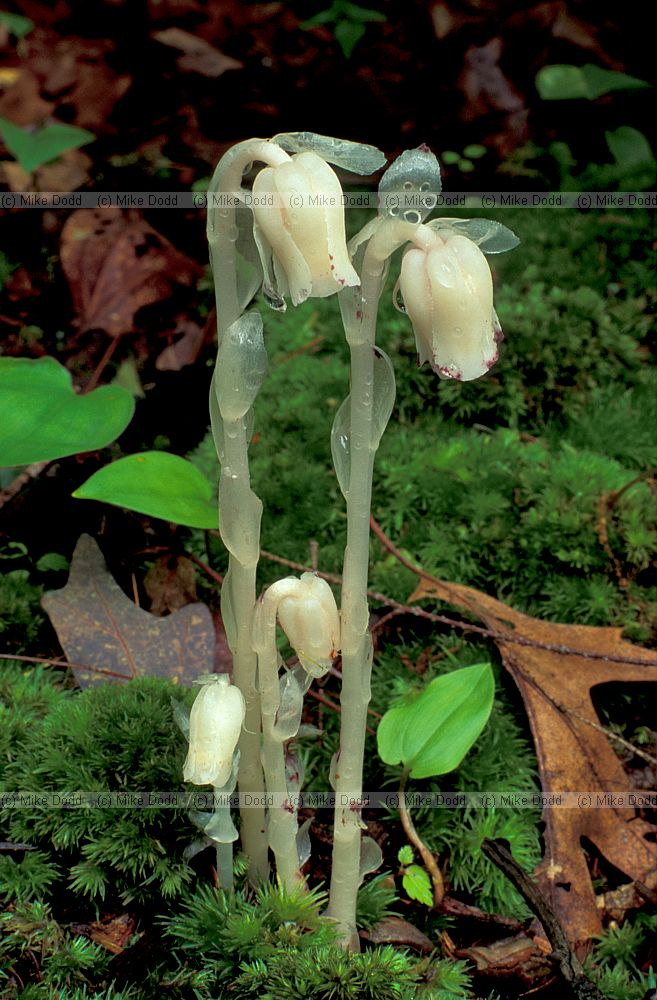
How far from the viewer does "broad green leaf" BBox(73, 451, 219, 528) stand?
1498 mm

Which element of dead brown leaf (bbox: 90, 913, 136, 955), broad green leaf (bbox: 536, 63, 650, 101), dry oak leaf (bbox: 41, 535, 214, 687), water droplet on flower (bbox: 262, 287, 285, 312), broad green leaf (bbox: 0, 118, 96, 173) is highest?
water droplet on flower (bbox: 262, 287, 285, 312)

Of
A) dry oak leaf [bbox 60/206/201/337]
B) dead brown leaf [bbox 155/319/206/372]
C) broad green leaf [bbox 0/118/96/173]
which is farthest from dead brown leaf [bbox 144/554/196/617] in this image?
broad green leaf [bbox 0/118/96/173]

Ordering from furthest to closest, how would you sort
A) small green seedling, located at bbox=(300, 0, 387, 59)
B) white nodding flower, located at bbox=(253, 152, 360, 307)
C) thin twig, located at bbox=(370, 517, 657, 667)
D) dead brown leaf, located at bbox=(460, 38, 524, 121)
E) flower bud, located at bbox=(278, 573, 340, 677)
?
1. dead brown leaf, located at bbox=(460, 38, 524, 121)
2. small green seedling, located at bbox=(300, 0, 387, 59)
3. thin twig, located at bbox=(370, 517, 657, 667)
4. flower bud, located at bbox=(278, 573, 340, 677)
5. white nodding flower, located at bbox=(253, 152, 360, 307)

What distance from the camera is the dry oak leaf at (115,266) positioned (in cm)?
318

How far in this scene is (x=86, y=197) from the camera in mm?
3709

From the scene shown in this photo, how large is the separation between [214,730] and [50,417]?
2.60ft

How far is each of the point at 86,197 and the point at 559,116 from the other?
2.06m

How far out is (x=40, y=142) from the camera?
3.37m

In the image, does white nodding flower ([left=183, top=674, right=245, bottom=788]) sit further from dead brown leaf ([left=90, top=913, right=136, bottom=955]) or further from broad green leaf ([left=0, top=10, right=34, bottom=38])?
broad green leaf ([left=0, top=10, right=34, bottom=38])

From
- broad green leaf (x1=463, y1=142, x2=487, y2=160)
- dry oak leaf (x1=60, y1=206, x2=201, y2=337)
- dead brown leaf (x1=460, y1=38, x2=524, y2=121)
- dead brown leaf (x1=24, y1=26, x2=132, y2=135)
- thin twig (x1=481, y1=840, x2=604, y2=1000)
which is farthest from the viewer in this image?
dead brown leaf (x1=24, y1=26, x2=132, y2=135)

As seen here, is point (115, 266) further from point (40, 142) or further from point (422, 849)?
point (422, 849)

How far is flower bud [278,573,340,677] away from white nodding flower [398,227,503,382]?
330 mm

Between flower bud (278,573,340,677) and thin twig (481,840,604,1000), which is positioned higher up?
flower bud (278,573,340,677)

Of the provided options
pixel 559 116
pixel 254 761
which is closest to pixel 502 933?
pixel 254 761
